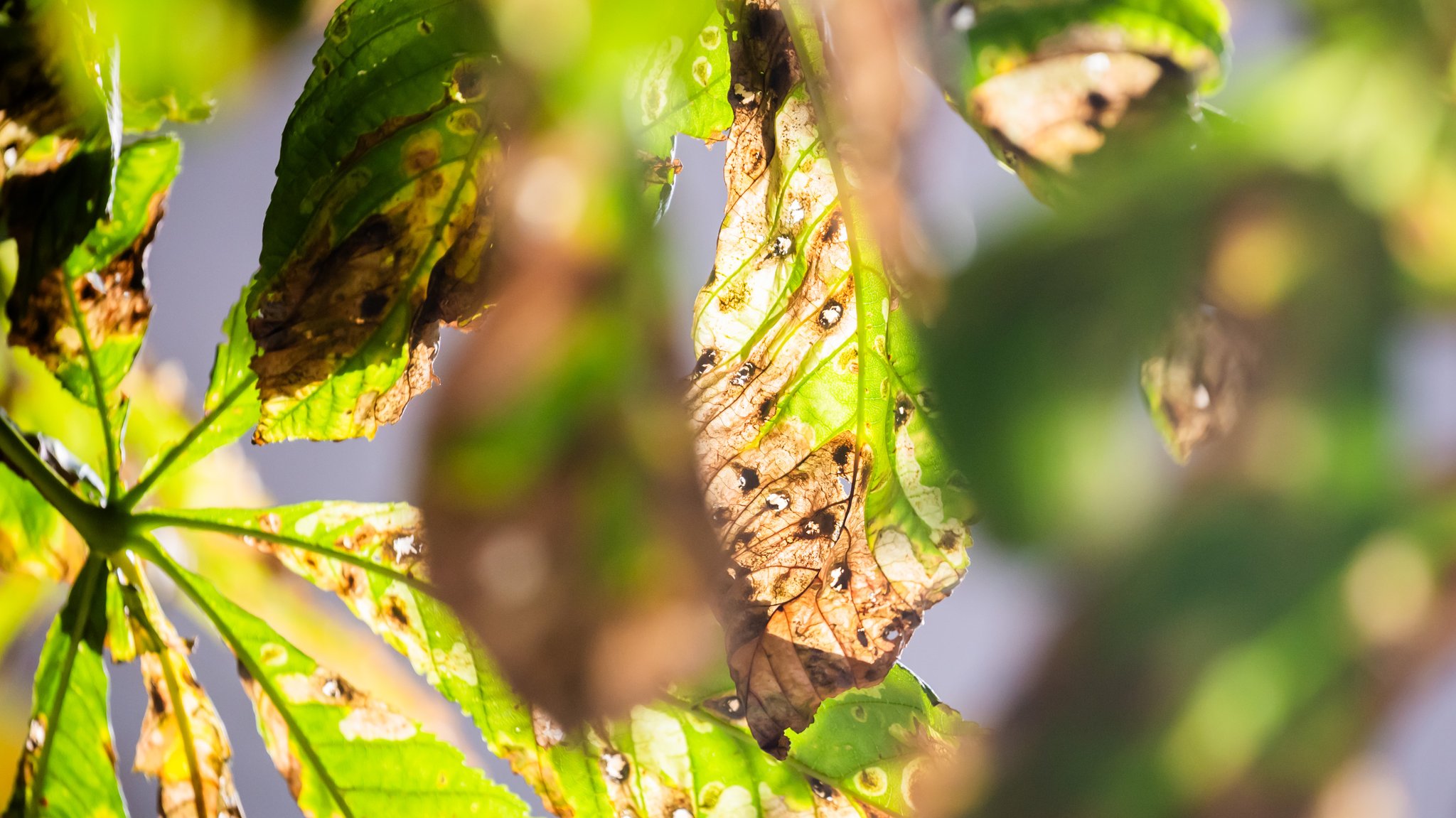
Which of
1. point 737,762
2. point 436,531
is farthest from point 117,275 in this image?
point 737,762

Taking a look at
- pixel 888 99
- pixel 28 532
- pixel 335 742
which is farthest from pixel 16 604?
pixel 888 99

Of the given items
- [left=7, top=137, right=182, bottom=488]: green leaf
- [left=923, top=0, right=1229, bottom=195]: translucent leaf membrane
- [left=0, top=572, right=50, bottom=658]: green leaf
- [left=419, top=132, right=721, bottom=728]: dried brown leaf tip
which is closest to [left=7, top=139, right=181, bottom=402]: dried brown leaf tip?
[left=7, top=137, right=182, bottom=488]: green leaf

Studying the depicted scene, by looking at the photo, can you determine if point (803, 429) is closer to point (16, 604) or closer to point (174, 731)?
point (174, 731)

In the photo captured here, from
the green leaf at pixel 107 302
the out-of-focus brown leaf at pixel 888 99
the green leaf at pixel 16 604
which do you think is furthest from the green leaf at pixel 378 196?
the green leaf at pixel 16 604

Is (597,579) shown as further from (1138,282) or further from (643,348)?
(1138,282)

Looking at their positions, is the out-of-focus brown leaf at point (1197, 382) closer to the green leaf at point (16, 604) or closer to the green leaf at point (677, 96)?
the green leaf at point (677, 96)
